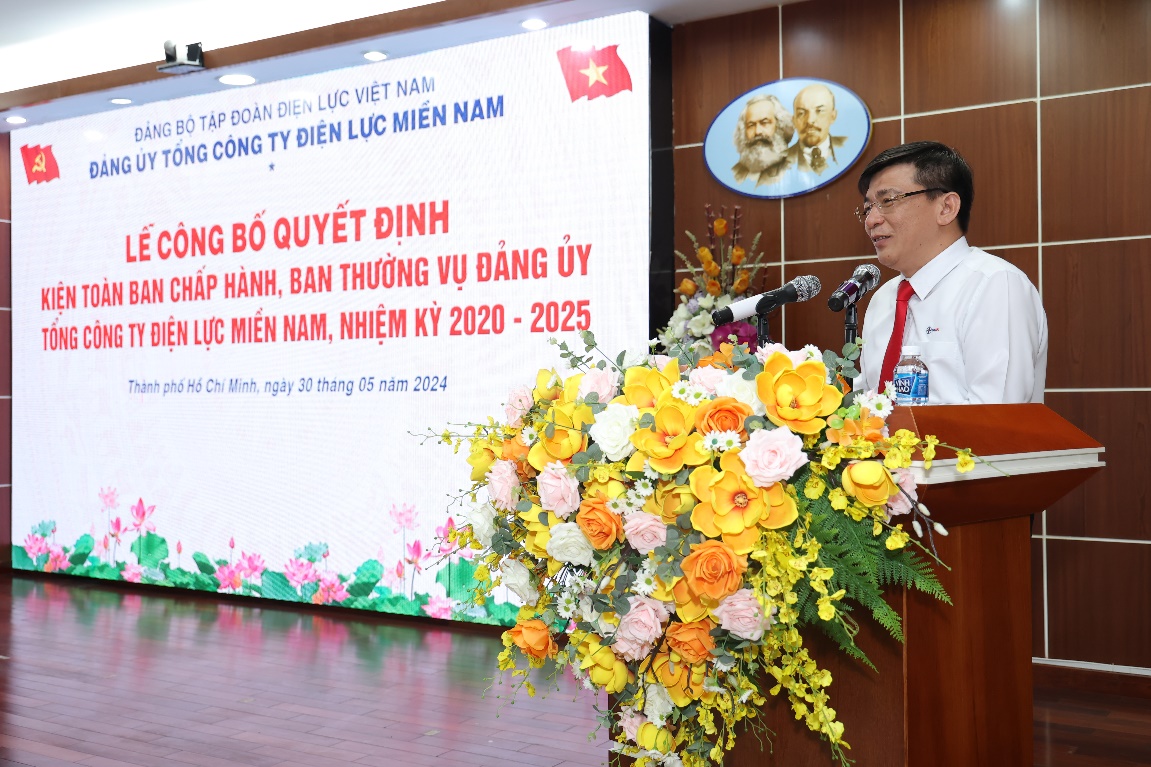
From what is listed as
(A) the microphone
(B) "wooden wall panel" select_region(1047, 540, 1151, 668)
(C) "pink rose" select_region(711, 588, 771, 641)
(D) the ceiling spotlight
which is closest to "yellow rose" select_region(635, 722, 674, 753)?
(C) "pink rose" select_region(711, 588, 771, 641)

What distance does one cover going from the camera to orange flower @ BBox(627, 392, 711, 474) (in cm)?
146

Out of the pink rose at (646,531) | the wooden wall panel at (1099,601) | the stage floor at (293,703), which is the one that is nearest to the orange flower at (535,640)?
the pink rose at (646,531)

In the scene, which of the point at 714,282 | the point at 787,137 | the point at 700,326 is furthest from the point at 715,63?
the point at 700,326

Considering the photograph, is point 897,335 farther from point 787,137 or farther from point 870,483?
point 787,137

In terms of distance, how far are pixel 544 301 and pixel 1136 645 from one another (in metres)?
2.86

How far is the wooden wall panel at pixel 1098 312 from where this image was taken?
4344 millimetres

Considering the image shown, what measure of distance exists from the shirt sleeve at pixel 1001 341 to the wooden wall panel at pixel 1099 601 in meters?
2.35

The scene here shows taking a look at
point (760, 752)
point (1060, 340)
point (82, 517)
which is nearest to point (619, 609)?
point (760, 752)

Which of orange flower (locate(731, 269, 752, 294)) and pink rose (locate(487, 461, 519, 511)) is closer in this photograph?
pink rose (locate(487, 461, 519, 511))

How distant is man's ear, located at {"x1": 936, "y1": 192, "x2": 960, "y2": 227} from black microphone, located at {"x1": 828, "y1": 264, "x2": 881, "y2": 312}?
0.88ft

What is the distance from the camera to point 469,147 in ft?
18.4

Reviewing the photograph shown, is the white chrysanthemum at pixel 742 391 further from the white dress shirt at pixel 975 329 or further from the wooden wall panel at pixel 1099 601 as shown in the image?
the wooden wall panel at pixel 1099 601

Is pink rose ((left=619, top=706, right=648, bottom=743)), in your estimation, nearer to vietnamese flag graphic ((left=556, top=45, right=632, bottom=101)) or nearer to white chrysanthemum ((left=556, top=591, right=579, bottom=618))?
white chrysanthemum ((left=556, top=591, right=579, bottom=618))

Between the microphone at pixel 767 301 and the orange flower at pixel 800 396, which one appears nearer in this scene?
the orange flower at pixel 800 396
